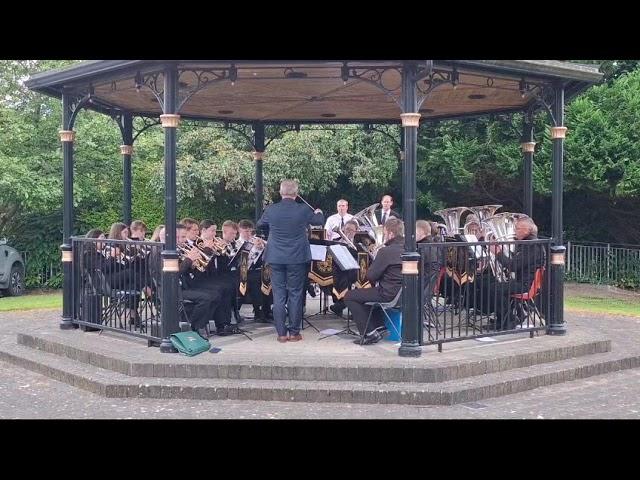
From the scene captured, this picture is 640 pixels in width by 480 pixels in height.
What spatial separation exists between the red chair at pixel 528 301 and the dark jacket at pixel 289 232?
2781mm

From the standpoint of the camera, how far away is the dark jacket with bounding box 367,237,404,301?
8.46 m

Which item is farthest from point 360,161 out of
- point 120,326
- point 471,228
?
point 120,326

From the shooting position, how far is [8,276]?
1947 centimetres

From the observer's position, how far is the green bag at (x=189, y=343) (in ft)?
26.8

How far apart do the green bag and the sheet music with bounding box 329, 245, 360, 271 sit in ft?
6.22

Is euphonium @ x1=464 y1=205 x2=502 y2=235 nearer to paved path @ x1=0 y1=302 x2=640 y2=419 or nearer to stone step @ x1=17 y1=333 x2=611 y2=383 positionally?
stone step @ x1=17 y1=333 x2=611 y2=383

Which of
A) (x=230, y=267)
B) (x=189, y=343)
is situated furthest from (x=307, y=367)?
(x=230, y=267)

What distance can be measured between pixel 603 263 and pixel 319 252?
45.6ft

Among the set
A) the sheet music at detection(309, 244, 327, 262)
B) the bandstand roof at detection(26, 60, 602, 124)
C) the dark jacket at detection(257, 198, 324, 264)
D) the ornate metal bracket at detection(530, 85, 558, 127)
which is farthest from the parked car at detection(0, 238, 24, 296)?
the ornate metal bracket at detection(530, 85, 558, 127)

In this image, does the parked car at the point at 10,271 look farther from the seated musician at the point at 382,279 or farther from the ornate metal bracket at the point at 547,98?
the ornate metal bracket at the point at 547,98

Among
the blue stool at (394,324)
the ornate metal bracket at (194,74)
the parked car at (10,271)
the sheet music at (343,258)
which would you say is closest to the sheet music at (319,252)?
the sheet music at (343,258)

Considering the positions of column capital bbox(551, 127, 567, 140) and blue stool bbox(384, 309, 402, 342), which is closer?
blue stool bbox(384, 309, 402, 342)

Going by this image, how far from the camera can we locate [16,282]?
20.0 m

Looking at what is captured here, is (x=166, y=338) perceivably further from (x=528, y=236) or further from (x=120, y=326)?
(x=528, y=236)
